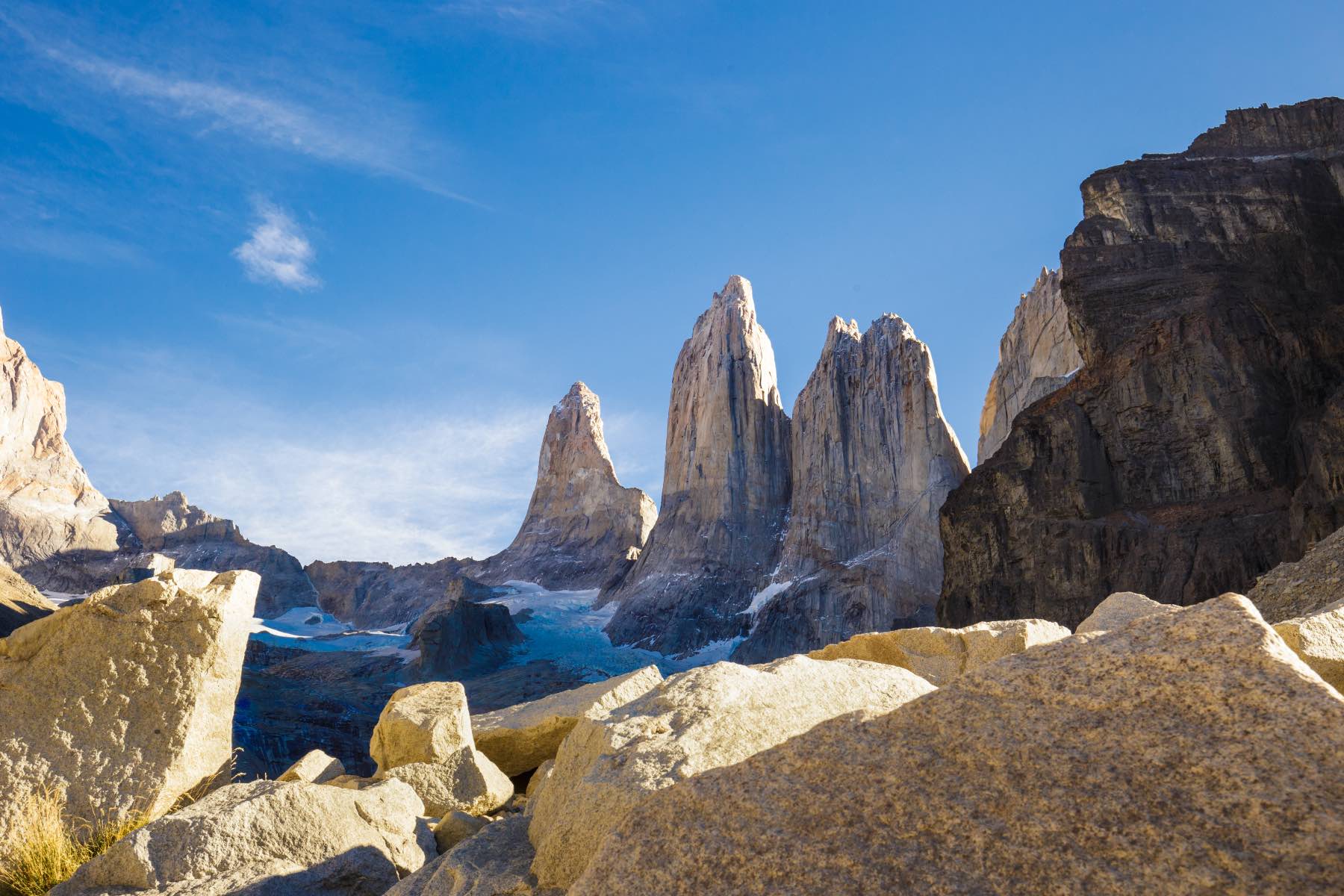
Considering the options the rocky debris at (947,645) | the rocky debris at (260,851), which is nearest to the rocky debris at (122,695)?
the rocky debris at (260,851)

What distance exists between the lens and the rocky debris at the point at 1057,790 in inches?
104

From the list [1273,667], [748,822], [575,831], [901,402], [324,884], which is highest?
[901,402]

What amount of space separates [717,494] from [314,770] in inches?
4472

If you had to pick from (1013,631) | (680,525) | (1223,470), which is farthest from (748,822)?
(680,525)

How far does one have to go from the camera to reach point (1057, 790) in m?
2.96

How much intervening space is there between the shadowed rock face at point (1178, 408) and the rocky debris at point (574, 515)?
311 feet

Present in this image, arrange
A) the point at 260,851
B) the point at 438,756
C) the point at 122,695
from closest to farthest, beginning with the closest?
the point at 260,851
the point at 122,695
the point at 438,756

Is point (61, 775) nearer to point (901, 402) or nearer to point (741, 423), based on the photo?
point (901, 402)

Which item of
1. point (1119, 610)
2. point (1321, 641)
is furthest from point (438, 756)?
point (1119, 610)

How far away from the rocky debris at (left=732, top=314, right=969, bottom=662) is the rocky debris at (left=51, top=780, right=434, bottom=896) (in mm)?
85975

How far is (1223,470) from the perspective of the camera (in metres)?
49.9

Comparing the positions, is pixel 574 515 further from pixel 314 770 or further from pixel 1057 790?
pixel 1057 790

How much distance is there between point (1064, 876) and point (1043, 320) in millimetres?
94004

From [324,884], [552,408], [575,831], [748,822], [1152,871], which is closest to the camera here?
[1152,871]
